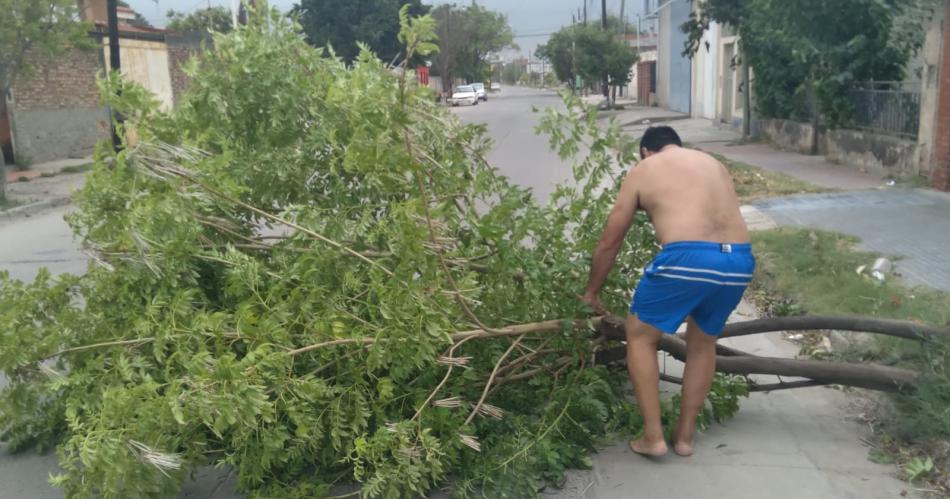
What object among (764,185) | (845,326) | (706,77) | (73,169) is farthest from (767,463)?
(706,77)

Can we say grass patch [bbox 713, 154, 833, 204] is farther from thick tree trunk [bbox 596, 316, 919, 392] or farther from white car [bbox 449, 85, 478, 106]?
white car [bbox 449, 85, 478, 106]

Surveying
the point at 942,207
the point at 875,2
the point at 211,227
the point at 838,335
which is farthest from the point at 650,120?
the point at 211,227

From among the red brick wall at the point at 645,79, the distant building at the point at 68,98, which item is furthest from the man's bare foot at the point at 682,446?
the red brick wall at the point at 645,79

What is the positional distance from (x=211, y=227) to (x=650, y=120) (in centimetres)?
2943

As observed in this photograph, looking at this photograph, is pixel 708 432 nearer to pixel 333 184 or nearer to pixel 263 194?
pixel 333 184

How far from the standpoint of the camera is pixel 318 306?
152 inches

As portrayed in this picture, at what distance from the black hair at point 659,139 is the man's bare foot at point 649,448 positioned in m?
1.38

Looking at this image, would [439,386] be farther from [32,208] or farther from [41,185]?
[41,185]

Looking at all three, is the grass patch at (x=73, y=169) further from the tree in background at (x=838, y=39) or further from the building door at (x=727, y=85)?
the building door at (x=727, y=85)

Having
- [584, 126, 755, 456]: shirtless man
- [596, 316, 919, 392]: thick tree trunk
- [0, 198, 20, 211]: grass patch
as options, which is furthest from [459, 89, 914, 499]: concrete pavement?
[0, 198, 20, 211]: grass patch

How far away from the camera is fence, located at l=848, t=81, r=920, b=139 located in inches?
512

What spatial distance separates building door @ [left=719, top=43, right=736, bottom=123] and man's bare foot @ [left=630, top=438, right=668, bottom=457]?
80.6 ft

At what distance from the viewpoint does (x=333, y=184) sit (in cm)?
448

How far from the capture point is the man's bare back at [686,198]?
374 centimetres
